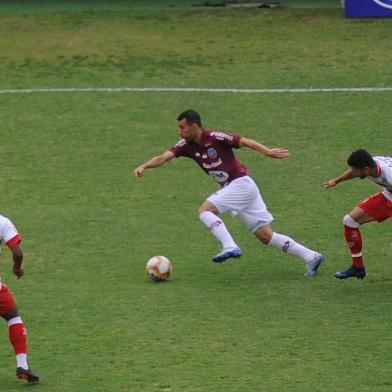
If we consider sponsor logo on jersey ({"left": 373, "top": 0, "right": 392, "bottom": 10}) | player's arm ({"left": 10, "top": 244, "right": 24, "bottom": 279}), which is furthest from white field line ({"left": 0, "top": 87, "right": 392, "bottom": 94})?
player's arm ({"left": 10, "top": 244, "right": 24, "bottom": 279})

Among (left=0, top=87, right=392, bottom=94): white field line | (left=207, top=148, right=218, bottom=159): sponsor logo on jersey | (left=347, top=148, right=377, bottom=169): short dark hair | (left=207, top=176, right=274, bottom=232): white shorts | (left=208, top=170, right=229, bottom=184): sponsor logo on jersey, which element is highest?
(left=347, top=148, right=377, bottom=169): short dark hair

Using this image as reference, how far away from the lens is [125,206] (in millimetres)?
17938

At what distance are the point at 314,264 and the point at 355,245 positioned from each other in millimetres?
718

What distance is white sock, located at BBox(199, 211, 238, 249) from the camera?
14172 mm

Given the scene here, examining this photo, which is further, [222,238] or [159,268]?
[159,268]

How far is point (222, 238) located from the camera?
1422 centimetres

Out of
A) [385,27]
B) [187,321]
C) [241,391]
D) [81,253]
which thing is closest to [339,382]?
[241,391]

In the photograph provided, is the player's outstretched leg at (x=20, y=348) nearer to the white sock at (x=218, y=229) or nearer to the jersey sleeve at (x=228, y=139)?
the white sock at (x=218, y=229)

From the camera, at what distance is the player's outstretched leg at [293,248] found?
14.6 meters

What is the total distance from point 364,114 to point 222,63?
141 inches

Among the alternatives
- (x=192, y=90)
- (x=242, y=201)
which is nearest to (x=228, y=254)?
(x=242, y=201)

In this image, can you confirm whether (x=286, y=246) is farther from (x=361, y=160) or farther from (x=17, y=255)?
(x=17, y=255)

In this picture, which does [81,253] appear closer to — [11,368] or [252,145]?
[252,145]

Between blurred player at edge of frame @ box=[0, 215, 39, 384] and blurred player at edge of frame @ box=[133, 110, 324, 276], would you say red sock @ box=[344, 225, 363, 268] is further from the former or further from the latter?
blurred player at edge of frame @ box=[0, 215, 39, 384]
